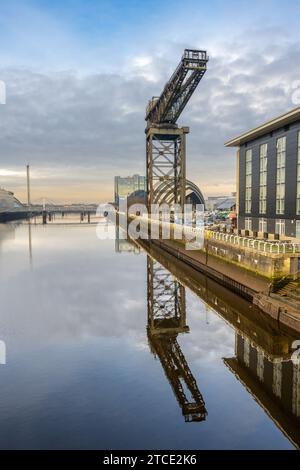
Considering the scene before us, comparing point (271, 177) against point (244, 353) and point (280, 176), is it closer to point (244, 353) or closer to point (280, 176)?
point (280, 176)

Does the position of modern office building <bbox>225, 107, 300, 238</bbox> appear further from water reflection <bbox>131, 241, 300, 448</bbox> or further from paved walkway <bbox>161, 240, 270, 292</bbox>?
water reflection <bbox>131, 241, 300, 448</bbox>

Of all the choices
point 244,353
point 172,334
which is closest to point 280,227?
point 172,334

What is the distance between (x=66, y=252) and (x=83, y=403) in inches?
1850

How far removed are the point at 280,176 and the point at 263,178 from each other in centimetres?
394

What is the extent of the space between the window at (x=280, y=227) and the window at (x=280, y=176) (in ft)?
3.35

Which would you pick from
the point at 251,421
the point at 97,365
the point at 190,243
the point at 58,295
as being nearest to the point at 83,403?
the point at 97,365

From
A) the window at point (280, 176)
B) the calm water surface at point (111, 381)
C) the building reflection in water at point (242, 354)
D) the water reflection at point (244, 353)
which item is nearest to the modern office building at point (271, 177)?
the window at point (280, 176)

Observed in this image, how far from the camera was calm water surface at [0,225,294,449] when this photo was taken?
11320 millimetres

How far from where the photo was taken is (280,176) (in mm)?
38438

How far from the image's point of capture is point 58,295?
30688 mm

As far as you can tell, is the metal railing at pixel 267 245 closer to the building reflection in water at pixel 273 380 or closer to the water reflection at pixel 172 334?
the water reflection at pixel 172 334

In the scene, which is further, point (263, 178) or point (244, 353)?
point (263, 178)

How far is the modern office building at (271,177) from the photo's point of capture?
35.6 metres
